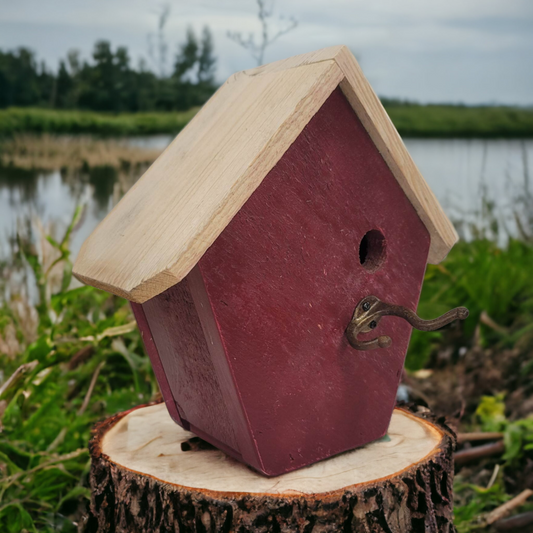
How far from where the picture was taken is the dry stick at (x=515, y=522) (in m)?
1.86

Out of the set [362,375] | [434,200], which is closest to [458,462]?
[362,375]

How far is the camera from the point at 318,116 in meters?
1.04

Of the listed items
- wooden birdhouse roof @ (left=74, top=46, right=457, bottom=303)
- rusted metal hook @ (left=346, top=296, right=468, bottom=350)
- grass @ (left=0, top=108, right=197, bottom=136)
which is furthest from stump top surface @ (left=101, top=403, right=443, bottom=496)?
grass @ (left=0, top=108, right=197, bottom=136)

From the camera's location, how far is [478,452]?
206 cm

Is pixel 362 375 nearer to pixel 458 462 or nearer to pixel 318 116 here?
pixel 318 116

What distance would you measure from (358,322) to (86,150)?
243 cm

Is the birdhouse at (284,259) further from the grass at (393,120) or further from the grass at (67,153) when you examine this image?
the grass at (393,120)

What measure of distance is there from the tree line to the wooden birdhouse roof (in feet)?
6.78

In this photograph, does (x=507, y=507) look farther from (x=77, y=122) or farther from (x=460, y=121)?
(x=77, y=122)

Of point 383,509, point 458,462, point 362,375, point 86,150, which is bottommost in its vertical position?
point 458,462

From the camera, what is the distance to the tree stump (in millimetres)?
992

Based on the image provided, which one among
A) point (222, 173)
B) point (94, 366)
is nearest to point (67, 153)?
point (94, 366)

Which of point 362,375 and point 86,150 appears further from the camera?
point 86,150

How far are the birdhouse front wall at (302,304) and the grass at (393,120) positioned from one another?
2239 millimetres
